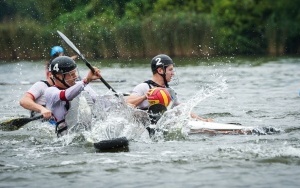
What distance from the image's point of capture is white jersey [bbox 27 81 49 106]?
1301cm

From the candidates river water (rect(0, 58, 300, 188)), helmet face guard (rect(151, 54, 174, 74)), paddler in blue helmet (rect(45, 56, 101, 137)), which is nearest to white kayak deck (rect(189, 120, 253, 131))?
river water (rect(0, 58, 300, 188))

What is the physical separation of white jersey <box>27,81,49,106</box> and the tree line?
2648 cm

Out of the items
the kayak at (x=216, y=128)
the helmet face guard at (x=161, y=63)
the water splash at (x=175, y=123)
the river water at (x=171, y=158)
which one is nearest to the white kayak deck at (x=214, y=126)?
the kayak at (x=216, y=128)

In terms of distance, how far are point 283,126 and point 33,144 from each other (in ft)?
14.8

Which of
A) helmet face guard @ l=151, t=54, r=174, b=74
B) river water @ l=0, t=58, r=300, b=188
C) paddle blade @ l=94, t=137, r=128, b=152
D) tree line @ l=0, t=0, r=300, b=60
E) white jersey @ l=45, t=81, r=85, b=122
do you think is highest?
tree line @ l=0, t=0, r=300, b=60

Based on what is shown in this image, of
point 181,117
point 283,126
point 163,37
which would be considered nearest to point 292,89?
point 283,126

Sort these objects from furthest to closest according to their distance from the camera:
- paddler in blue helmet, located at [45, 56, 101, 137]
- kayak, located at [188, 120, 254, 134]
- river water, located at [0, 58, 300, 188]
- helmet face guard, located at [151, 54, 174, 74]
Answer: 1. helmet face guard, located at [151, 54, 174, 74]
2. kayak, located at [188, 120, 254, 134]
3. paddler in blue helmet, located at [45, 56, 101, 137]
4. river water, located at [0, 58, 300, 188]

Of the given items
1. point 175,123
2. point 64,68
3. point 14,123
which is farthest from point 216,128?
point 14,123

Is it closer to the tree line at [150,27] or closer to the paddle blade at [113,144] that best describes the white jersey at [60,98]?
the paddle blade at [113,144]

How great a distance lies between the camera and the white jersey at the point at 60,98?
34.9 feet

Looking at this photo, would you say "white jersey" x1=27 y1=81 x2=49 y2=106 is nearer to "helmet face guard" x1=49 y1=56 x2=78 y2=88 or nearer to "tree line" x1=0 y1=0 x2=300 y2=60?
"helmet face guard" x1=49 y1=56 x2=78 y2=88

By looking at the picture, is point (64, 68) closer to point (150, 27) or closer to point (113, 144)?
point (113, 144)

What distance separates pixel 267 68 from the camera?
102 feet

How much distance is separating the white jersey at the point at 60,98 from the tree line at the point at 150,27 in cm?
2833
